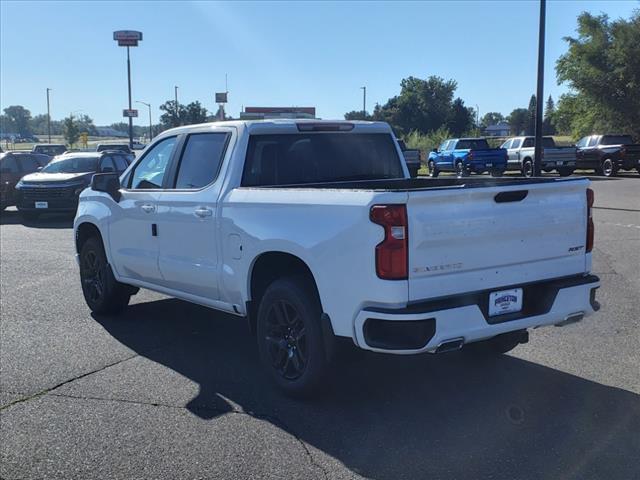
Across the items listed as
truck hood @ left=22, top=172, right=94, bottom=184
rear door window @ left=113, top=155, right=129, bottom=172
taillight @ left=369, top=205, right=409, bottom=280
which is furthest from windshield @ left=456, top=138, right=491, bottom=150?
taillight @ left=369, top=205, right=409, bottom=280

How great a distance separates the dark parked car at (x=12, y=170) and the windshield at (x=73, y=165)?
136cm

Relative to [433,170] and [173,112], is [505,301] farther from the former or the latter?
[173,112]

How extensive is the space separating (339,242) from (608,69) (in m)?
40.5

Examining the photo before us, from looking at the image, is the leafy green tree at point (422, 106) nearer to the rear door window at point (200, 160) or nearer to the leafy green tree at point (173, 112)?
the leafy green tree at point (173, 112)

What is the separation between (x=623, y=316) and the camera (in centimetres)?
693

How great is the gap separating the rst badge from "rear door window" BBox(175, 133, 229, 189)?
249cm

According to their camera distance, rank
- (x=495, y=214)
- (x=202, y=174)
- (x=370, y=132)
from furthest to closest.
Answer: (x=370, y=132) → (x=202, y=174) → (x=495, y=214)

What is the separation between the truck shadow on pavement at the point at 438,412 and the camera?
3.86 meters

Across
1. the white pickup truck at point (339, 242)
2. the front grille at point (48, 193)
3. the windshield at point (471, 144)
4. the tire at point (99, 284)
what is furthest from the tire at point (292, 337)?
the windshield at point (471, 144)

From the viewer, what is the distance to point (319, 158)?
19.6 ft

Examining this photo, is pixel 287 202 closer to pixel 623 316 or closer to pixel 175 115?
pixel 623 316

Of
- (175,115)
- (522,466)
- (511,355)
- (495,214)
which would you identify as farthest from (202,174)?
(175,115)

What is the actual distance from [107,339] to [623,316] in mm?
5126

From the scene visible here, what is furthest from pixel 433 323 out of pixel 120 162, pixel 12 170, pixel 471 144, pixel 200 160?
pixel 471 144
